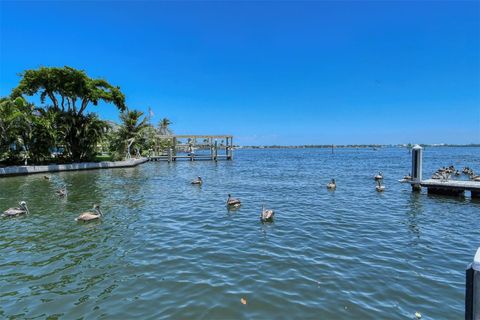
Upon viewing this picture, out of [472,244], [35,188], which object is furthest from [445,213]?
[35,188]

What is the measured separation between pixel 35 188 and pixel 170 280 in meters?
20.2

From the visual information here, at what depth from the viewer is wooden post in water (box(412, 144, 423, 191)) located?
19516mm

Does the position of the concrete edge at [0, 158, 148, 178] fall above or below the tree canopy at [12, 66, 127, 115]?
below

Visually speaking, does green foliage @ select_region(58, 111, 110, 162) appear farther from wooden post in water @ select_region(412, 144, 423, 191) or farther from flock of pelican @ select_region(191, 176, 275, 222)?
wooden post in water @ select_region(412, 144, 423, 191)

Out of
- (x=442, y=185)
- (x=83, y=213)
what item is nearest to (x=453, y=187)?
(x=442, y=185)

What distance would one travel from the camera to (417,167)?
1986 cm

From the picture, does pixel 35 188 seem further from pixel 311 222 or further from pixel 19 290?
pixel 311 222

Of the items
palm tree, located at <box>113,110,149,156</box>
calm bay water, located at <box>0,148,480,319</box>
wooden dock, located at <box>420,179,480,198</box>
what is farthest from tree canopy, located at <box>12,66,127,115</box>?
Result: wooden dock, located at <box>420,179,480,198</box>

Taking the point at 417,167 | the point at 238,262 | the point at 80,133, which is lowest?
the point at 238,262

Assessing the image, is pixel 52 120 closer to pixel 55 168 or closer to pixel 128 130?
pixel 55 168

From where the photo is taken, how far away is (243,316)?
5.29m

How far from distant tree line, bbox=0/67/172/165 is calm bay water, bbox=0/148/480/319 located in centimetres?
2408

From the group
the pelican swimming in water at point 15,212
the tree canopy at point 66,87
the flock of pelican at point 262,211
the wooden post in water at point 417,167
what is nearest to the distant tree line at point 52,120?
the tree canopy at point 66,87

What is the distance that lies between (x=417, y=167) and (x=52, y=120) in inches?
1577
